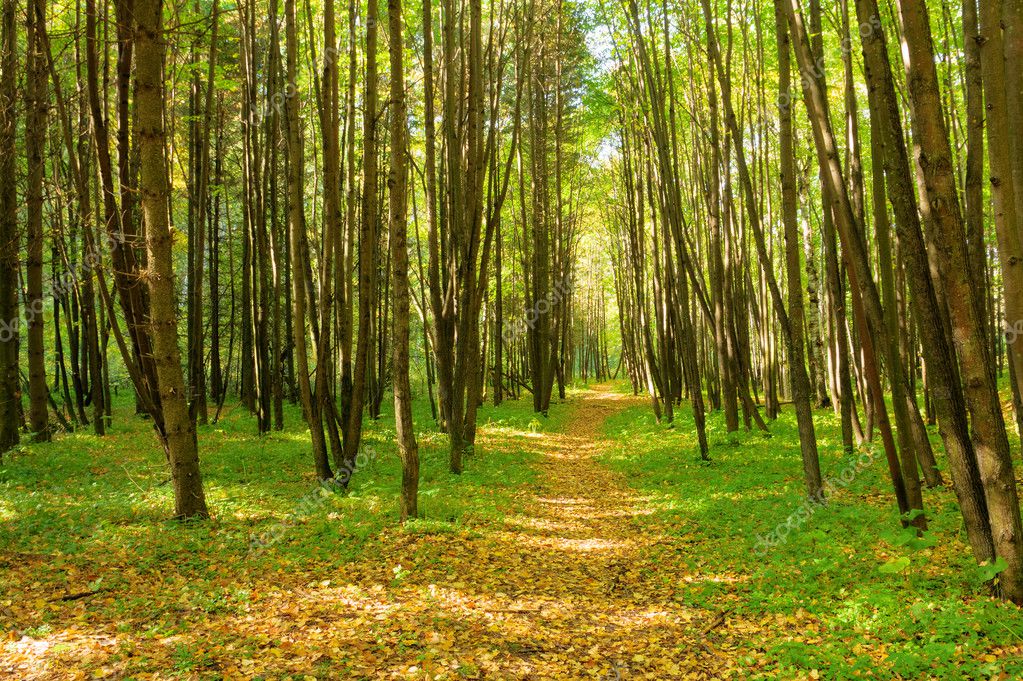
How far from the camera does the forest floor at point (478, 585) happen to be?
12.3 ft

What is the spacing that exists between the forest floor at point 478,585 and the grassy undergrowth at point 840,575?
2 centimetres

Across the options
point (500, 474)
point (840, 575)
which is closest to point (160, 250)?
point (500, 474)

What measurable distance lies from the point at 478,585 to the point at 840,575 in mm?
2853

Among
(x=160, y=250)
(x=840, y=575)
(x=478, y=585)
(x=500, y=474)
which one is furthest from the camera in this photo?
(x=500, y=474)

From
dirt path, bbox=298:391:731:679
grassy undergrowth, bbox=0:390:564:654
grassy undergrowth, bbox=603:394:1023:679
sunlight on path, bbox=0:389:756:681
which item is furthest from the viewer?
grassy undergrowth, bbox=0:390:564:654

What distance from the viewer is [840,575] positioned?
15.7ft

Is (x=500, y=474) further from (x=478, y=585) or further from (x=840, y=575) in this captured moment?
(x=840, y=575)

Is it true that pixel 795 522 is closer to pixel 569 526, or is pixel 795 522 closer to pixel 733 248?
pixel 569 526

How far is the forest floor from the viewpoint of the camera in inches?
147

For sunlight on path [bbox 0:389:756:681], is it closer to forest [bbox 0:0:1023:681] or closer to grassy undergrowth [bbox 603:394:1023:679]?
forest [bbox 0:0:1023:681]

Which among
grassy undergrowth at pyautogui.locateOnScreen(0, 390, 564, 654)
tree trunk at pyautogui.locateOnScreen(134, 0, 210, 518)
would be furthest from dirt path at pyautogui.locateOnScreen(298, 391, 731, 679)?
tree trunk at pyautogui.locateOnScreen(134, 0, 210, 518)

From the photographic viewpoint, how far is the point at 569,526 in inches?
281

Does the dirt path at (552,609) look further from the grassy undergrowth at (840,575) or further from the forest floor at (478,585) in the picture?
the grassy undergrowth at (840,575)

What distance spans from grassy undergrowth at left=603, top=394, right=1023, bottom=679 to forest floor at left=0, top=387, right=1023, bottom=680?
0.02 metres
